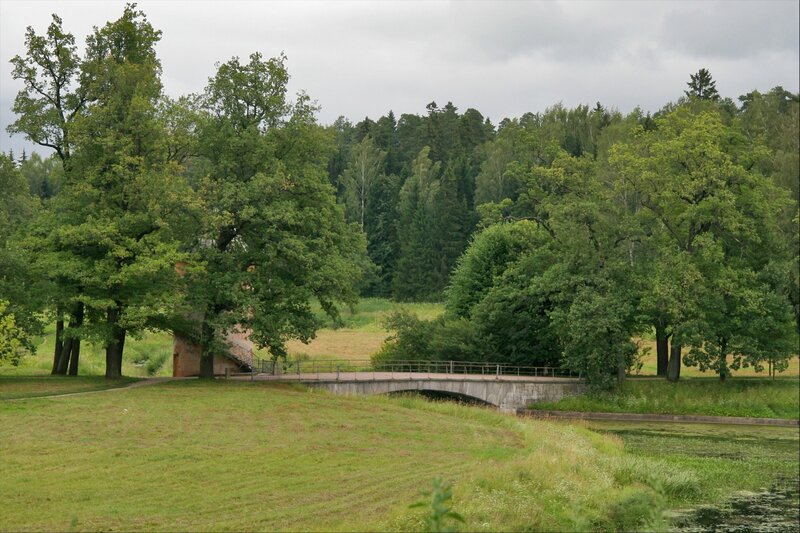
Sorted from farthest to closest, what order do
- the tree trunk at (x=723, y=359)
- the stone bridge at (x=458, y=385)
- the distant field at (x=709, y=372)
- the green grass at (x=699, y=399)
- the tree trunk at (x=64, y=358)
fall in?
the distant field at (x=709, y=372)
the tree trunk at (x=723, y=359)
the green grass at (x=699, y=399)
the stone bridge at (x=458, y=385)
the tree trunk at (x=64, y=358)

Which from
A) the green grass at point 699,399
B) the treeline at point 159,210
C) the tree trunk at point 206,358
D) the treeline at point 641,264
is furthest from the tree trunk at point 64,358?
the green grass at point 699,399

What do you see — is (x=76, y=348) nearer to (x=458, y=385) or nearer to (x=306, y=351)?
(x=458, y=385)

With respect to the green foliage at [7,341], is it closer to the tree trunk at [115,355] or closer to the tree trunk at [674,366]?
the tree trunk at [115,355]

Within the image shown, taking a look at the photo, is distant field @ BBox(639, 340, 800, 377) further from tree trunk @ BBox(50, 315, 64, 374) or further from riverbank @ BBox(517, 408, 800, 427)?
tree trunk @ BBox(50, 315, 64, 374)

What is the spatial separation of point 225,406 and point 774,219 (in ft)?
132

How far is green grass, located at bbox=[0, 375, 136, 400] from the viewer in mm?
42478

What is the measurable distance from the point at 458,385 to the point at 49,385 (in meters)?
25.4

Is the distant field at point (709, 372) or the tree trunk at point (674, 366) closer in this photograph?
the tree trunk at point (674, 366)

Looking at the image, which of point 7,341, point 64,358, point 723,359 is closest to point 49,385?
point 64,358

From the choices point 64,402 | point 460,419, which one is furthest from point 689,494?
point 64,402

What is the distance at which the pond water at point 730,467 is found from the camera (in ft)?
101

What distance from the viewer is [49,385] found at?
45219 mm

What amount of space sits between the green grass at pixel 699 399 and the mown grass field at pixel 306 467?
52.6 feet

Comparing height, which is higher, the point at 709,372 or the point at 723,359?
the point at 723,359
